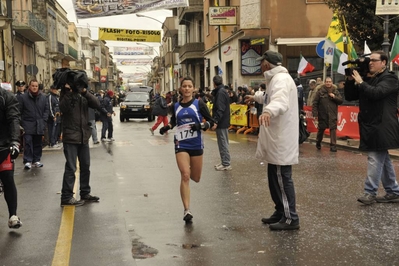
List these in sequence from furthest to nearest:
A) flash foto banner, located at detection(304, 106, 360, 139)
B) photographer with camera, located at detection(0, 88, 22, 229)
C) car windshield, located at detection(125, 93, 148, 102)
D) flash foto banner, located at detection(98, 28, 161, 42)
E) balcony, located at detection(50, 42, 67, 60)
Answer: balcony, located at detection(50, 42, 67, 60) < flash foto banner, located at detection(98, 28, 161, 42) < car windshield, located at detection(125, 93, 148, 102) < flash foto banner, located at detection(304, 106, 360, 139) < photographer with camera, located at detection(0, 88, 22, 229)

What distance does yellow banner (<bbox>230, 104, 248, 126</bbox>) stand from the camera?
2155cm

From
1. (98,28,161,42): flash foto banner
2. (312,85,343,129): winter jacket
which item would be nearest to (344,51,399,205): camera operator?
(312,85,343,129): winter jacket

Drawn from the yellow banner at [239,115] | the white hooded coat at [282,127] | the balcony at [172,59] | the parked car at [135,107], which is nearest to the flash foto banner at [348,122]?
the yellow banner at [239,115]

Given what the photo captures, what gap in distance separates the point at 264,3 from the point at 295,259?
2510 centimetres

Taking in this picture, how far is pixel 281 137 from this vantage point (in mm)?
5984

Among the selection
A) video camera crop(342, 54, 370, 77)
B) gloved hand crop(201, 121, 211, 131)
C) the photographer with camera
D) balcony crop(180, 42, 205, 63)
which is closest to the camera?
the photographer with camera

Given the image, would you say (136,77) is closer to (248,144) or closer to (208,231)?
(248,144)

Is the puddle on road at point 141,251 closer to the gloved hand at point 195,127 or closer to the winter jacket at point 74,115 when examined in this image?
the gloved hand at point 195,127

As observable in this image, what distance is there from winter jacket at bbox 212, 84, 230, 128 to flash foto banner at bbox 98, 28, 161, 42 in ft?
84.7

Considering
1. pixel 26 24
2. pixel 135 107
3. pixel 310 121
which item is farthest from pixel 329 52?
pixel 26 24

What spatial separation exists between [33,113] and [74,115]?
172 inches

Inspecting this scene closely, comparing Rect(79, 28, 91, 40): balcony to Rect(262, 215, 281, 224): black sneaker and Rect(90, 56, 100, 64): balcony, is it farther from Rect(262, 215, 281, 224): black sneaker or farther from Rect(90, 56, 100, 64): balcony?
Rect(262, 215, 281, 224): black sneaker

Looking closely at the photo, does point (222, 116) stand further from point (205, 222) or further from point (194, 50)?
point (194, 50)

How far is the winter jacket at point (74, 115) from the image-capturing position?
302 inches
